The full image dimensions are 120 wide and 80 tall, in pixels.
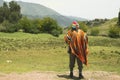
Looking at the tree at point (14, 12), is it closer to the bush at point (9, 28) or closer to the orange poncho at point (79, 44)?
the bush at point (9, 28)

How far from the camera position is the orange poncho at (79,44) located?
15719mm

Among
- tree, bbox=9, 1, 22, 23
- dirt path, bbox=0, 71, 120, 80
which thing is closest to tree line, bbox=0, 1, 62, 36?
tree, bbox=9, 1, 22, 23

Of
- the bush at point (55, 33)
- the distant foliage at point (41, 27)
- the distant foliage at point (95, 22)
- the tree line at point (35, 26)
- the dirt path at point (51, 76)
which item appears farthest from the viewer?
the distant foliage at point (95, 22)

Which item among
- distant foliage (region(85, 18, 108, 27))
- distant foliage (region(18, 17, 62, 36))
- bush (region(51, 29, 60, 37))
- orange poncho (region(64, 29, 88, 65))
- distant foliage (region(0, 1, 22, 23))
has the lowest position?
distant foliage (region(85, 18, 108, 27))

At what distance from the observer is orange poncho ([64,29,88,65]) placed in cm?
1572

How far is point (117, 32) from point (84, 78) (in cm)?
6506

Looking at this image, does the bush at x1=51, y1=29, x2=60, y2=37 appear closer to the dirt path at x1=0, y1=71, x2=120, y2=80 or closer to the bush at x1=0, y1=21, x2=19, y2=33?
the bush at x1=0, y1=21, x2=19, y2=33

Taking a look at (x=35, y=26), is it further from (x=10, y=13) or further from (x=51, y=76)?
(x=51, y=76)

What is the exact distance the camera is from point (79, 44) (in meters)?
15.8

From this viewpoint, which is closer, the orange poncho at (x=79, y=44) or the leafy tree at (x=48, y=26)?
the orange poncho at (x=79, y=44)

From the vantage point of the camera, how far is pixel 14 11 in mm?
106812

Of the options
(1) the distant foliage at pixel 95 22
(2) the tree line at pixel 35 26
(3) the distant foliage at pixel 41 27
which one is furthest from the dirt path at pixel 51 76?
(1) the distant foliage at pixel 95 22

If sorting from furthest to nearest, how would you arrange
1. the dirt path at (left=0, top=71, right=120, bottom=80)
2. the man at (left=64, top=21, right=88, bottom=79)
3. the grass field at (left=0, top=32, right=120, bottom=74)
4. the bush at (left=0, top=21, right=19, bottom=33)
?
the bush at (left=0, top=21, right=19, bottom=33)
the grass field at (left=0, top=32, right=120, bottom=74)
the dirt path at (left=0, top=71, right=120, bottom=80)
the man at (left=64, top=21, right=88, bottom=79)

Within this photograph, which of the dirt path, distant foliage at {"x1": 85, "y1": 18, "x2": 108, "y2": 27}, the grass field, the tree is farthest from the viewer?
distant foliage at {"x1": 85, "y1": 18, "x2": 108, "y2": 27}
